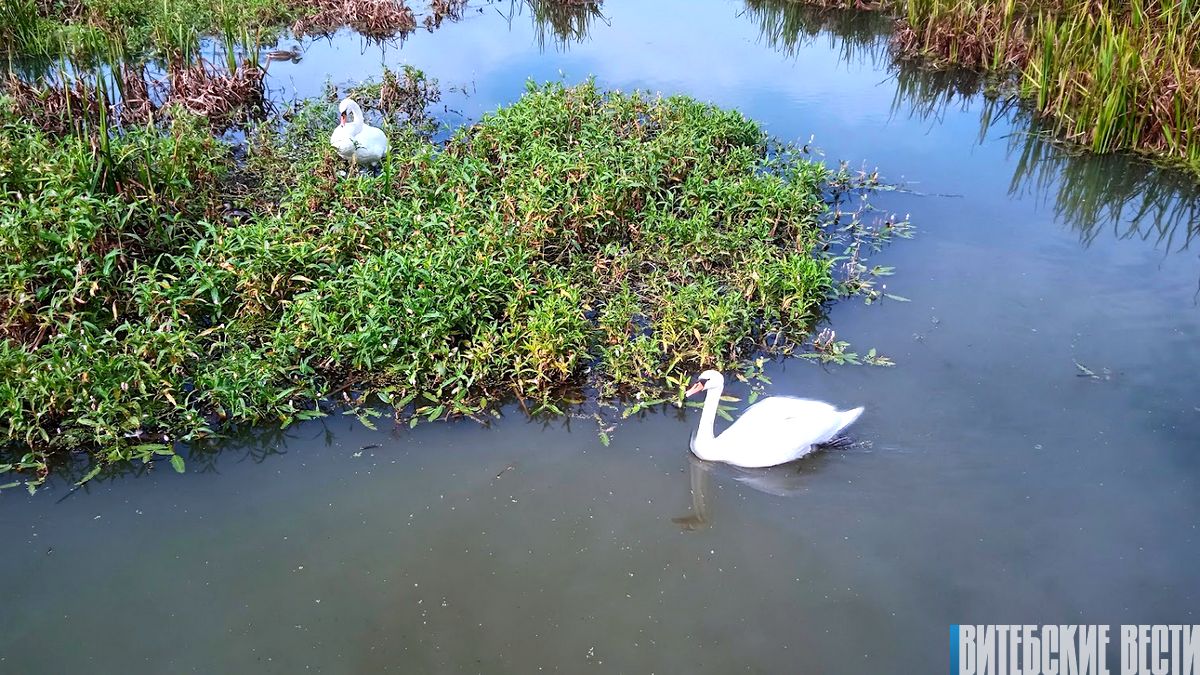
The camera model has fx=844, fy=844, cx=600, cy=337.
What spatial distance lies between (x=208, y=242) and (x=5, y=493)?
7.20 feet

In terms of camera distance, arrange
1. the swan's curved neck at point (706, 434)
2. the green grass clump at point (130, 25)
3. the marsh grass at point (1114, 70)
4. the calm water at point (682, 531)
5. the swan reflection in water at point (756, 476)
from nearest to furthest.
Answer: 1. the calm water at point (682, 531)
2. the swan reflection in water at point (756, 476)
3. the swan's curved neck at point (706, 434)
4. the marsh grass at point (1114, 70)
5. the green grass clump at point (130, 25)

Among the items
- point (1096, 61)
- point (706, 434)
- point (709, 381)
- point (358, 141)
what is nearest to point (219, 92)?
point (358, 141)

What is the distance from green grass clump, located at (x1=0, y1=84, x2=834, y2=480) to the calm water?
389 mm

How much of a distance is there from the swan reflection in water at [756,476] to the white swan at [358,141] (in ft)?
13.8

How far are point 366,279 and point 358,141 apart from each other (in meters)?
2.33

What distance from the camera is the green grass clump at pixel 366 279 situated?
4906 millimetres

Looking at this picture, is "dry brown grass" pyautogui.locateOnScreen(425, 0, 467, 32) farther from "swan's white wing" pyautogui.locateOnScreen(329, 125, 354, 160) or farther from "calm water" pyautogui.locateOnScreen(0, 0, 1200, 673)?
"calm water" pyautogui.locateOnScreen(0, 0, 1200, 673)

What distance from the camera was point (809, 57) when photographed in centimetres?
1102

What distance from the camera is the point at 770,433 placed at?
4.56 m

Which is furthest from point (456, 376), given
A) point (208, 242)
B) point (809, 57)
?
point (809, 57)

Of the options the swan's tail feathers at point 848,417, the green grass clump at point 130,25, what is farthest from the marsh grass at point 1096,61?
the green grass clump at point 130,25

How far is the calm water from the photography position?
147 inches

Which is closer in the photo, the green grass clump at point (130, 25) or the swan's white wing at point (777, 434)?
the swan's white wing at point (777, 434)

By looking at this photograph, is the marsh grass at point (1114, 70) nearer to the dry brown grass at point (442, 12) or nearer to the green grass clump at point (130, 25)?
the dry brown grass at point (442, 12)
